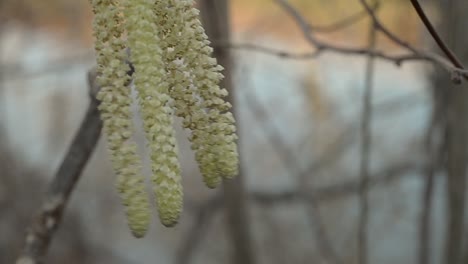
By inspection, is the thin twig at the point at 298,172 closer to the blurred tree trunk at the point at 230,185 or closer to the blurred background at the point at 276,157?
the blurred background at the point at 276,157

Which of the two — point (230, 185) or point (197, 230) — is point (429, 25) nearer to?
point (230, 185)

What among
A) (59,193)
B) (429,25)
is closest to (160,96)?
(429,25)

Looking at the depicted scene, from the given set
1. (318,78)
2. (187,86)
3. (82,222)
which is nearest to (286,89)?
(318,78)

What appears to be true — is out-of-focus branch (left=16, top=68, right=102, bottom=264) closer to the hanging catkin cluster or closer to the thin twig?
the hanging catkin cluster

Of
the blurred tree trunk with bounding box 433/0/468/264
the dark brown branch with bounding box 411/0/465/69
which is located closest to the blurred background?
the blurred tree trunk with bounding box 433/0/468/264

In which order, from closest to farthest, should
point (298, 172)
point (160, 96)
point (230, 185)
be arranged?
point (160, 96)
point (230, 185)
point (298, 172)

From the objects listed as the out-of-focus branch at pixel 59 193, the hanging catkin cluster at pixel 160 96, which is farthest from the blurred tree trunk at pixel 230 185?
the hanging catkin cluster at pixel 160 96
